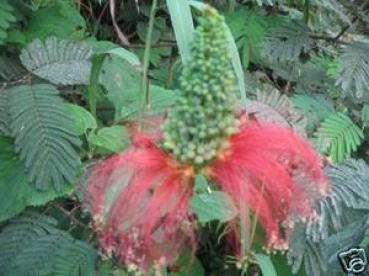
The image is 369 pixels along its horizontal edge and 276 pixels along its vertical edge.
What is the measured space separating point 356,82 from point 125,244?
3.47ft

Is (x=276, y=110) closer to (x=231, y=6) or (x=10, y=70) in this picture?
(x=231, y=6)

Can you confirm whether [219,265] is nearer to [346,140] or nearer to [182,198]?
[346,140]

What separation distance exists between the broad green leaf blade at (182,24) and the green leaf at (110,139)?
38 centimetres

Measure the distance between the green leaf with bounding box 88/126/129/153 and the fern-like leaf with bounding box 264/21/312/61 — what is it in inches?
24.4

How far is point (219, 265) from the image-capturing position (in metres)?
1.97

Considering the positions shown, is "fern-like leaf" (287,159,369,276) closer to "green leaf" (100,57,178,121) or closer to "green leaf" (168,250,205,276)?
"green leaf" (168,250,205,276)

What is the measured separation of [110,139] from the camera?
1594 millimetres

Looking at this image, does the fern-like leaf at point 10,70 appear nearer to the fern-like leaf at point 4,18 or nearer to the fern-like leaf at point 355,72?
the fern-like leaf at point 4,18

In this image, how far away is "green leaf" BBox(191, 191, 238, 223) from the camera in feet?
4.01

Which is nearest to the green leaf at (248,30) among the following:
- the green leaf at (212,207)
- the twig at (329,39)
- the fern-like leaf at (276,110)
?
the twig at (329,39)

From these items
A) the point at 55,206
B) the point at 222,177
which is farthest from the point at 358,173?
the point at 222,177

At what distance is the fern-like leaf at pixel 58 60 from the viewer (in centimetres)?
176

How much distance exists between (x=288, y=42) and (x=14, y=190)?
0.84 metres

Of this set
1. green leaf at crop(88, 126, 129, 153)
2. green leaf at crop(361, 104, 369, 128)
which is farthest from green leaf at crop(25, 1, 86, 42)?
green leaf at crop(361, 104, 369, 128)
